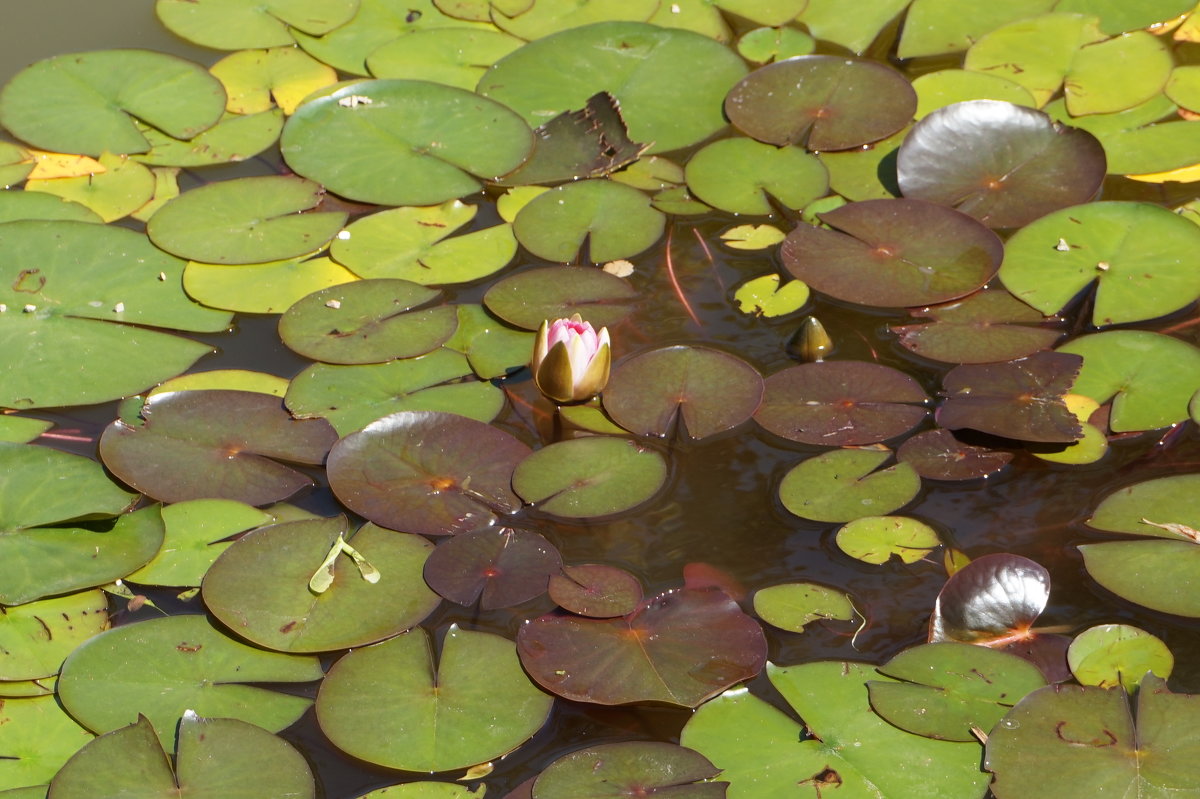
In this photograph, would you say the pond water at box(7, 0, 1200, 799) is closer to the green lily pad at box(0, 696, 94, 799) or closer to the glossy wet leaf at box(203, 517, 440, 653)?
the glossy wet leaf at box(203, 517, 440, 653)

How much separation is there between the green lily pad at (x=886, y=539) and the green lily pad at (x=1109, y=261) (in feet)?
2.94

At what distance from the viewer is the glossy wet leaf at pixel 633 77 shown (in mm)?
3738

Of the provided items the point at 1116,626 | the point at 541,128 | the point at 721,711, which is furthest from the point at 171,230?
the point at 1116,626

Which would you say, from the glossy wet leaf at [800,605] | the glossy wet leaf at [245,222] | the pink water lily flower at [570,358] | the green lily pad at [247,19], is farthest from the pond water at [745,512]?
the green lily pad at [247,19]

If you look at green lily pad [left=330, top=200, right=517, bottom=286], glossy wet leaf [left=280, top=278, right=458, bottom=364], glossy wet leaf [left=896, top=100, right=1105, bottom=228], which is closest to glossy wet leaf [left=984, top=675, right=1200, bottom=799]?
glossy wet leaf [left=896, top=100, right=1105, bottom=228]

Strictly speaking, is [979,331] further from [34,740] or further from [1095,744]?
[34,740]

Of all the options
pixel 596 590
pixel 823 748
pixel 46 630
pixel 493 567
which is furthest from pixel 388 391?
pixel 823 748

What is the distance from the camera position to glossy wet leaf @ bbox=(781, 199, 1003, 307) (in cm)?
307

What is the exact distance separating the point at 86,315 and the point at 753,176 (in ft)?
6.78

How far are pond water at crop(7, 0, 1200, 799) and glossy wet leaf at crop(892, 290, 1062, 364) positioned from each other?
0.05 m

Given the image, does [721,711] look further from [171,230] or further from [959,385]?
[171,230]

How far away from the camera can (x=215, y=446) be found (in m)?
2.73

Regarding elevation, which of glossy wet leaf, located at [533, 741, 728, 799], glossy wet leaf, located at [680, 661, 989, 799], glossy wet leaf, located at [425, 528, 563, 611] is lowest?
glossy wet leaf, located at [680, 661, 989, 799]

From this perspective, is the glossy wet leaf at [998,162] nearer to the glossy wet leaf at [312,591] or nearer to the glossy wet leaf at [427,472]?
the glossy wet leaf at [427,472]
